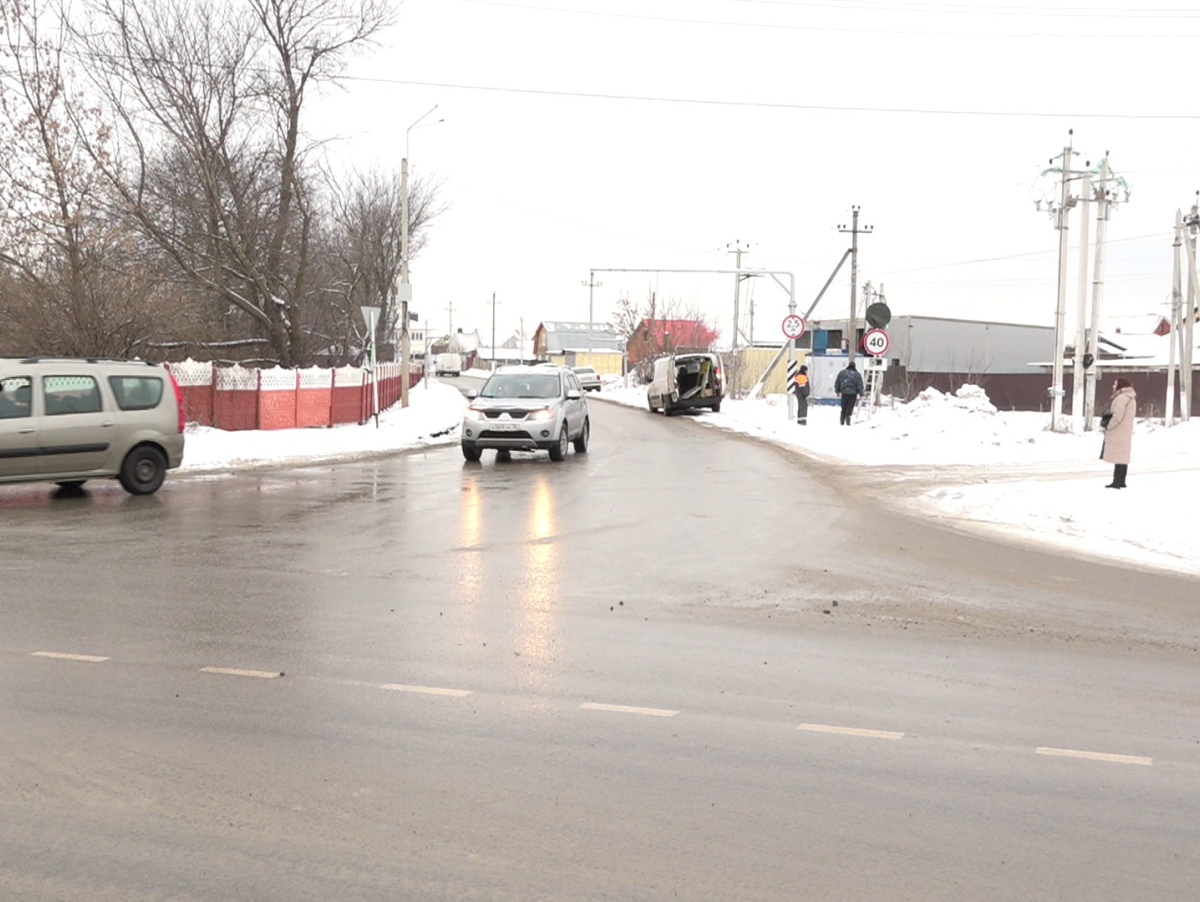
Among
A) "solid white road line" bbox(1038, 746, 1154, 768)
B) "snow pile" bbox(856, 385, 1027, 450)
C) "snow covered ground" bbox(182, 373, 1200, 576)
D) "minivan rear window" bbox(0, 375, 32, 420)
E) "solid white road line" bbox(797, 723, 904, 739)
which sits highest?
"minivan rear window" bbox(0, 375, 32, 420)

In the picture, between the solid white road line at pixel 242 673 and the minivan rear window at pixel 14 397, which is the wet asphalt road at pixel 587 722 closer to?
the solid white road line at pixel 242 673

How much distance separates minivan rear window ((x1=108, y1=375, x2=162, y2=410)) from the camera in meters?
15.1

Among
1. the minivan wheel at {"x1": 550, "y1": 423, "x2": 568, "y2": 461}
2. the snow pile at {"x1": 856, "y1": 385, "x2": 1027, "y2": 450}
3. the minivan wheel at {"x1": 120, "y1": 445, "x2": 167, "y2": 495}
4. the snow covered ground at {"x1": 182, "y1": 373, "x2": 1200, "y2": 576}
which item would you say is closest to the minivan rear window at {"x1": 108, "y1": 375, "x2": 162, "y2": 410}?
the minivan wheel at {"x1": 120, "y1": 445, "x2": 167, "y2": 495}

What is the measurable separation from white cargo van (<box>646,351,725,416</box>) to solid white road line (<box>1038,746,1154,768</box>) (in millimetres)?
37786

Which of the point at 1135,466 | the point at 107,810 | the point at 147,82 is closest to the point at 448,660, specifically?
the point at 107,810

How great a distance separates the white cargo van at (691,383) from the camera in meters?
42.9

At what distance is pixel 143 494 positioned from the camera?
1527cm

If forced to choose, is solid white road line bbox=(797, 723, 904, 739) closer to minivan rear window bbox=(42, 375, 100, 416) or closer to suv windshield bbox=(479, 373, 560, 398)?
minivan rear window bbox=(42, 375, 100, 416)

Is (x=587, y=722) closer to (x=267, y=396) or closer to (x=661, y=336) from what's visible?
(x=267, y=396)

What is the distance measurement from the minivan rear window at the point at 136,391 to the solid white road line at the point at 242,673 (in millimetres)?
9873

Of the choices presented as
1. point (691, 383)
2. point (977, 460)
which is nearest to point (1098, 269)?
point (977, 460)

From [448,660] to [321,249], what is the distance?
1888 inches

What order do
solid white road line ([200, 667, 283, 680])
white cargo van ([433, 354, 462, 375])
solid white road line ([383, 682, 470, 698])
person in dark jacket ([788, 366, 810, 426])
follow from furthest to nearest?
white cargo van ([433, 354, 462, 375]) < person in dark jacket ([788, 366, 810, 426]) < solid white road line ([200, 667, 283, 680]) < solid white road line ([383, 682, 470, 698])

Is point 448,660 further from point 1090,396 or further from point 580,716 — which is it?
point 1090,396
